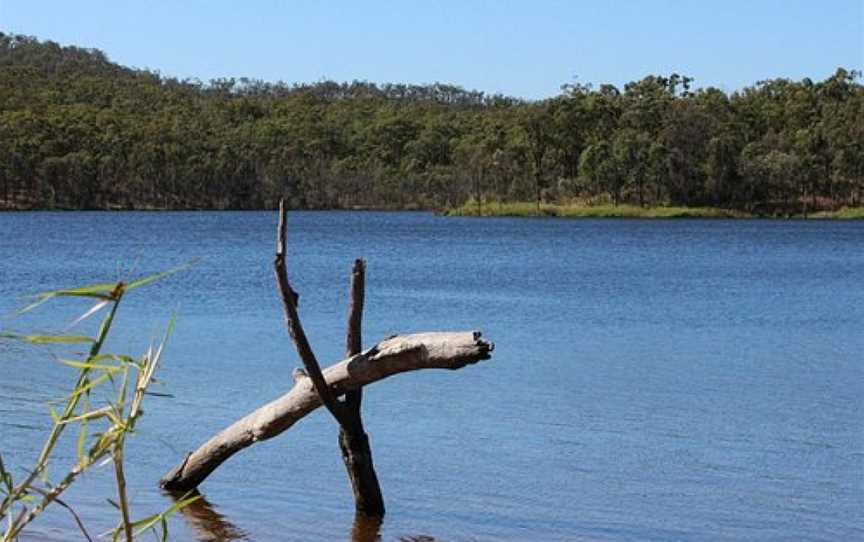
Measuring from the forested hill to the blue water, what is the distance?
81333mm

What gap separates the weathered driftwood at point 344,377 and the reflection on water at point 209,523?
0.20 metres

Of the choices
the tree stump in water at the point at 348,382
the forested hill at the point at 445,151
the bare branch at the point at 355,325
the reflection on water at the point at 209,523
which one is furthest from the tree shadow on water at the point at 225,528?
the forested hill at the point at 445,151

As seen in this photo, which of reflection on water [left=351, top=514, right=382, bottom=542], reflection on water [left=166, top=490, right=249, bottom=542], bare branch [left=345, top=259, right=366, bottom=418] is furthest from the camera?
reflection on water [left=351, top=514, right=382, bottom=542]

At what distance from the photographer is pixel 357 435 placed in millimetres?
9758

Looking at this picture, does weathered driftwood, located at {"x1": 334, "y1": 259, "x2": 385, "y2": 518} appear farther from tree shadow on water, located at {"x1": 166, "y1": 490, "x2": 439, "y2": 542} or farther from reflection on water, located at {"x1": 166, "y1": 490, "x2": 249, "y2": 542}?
reflection on water, located at {"x1": 166, "y1": 490, "x2": 249, "y2": 542}

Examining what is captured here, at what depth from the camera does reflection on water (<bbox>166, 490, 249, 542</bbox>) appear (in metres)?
9.85

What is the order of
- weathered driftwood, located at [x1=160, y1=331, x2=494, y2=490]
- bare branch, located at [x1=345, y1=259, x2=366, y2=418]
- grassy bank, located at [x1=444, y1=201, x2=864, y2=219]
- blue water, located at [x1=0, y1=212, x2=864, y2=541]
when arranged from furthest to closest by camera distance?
grassy bank, located at [x1=444, y1=201, x2=864, y2=219], blue water, located at [x1=0, y1=212, x2=864, y2=541], bare branch, located at [x1=345, y1=259, x2=366, y2=418], weathered driftwood, located at [x1=160, y1=331, x2=494, y2=490]

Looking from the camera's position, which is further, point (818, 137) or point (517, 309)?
point (818, 137)

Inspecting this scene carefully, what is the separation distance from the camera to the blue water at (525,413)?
10.9m

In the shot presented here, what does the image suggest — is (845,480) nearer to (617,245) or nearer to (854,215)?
(617,245)

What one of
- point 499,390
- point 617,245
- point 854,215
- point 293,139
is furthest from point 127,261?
point 293,139

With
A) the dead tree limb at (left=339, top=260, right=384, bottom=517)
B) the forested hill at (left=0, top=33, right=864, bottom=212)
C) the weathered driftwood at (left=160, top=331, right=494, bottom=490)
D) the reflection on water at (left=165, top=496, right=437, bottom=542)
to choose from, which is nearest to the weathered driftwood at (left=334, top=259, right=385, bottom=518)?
the dead tree limb at (left=339, top=260, right=384, bottom=517)

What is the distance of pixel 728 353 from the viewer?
23.6 m

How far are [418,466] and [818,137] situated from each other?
116209mm
